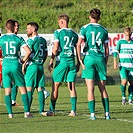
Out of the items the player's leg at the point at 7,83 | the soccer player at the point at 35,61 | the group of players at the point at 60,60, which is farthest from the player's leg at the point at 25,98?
the soccer player at the point at 35,61

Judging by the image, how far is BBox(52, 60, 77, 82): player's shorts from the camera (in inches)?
623

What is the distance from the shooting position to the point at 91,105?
1463cm

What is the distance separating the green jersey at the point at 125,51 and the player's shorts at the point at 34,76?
361 centimetres

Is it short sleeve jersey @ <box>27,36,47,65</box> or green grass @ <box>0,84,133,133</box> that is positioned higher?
short sleeve jersey @ <box>27,36,47,65</box>

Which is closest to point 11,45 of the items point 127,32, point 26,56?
point 26,56

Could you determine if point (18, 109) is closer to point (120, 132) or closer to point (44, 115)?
point (44, 115)

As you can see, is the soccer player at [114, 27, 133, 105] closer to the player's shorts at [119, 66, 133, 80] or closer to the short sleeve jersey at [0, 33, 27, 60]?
the player's shorts at [119, 66, 133, 80]

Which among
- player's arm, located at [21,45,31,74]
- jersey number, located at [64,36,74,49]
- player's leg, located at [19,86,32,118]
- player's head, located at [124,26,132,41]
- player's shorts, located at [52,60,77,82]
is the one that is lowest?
player's leg, located at [19,86,32,118]

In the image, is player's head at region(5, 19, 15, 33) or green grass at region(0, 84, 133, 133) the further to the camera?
player's head at region(5, 19, 15, 33)

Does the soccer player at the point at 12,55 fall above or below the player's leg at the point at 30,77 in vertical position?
above

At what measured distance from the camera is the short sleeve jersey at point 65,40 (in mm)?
15688

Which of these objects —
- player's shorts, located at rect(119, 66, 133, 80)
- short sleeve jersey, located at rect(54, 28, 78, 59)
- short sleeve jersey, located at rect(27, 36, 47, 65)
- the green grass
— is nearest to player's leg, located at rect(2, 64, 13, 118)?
the green grass

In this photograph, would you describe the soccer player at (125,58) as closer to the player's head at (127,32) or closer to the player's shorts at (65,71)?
the player's head at (127,32)

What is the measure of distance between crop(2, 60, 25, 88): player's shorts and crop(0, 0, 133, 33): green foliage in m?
27.1
